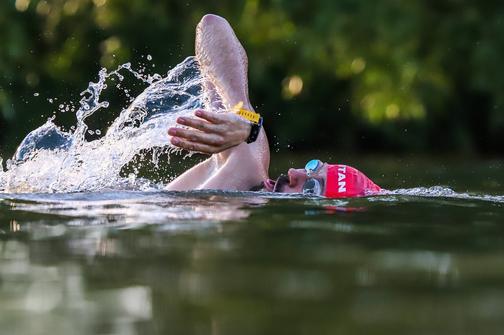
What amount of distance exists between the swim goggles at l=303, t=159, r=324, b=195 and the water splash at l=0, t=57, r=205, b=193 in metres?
0.90

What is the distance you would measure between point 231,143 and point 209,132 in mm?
215

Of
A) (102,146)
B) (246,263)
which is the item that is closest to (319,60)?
(102,146)

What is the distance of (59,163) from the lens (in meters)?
6.35

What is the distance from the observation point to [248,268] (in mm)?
3057

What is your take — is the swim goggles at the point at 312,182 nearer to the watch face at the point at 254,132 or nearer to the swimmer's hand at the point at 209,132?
the watch face at the point at 254,132

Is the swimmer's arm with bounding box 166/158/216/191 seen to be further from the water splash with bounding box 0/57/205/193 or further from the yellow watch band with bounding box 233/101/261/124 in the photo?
the yellow watch band with bounding box 233/101/261/124

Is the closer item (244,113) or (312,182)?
(244,113)

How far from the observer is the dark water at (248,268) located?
2.38 meters

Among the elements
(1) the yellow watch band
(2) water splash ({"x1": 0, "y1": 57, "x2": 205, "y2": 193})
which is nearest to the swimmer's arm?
(2) water splash ({"x1": 0, "y1": 57, "x2": 205, "y2": 193})

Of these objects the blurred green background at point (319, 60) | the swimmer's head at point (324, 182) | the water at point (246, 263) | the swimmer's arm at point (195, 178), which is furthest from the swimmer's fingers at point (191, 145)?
the blurred green background at point (319, 60)

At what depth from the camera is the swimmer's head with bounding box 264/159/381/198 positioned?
5.68 m

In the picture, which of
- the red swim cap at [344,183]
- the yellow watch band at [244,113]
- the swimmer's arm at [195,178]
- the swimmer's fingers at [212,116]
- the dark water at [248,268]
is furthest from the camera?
the swimmer's arm at [195,178]

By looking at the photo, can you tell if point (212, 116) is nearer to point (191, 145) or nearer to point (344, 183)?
point (191, 145)

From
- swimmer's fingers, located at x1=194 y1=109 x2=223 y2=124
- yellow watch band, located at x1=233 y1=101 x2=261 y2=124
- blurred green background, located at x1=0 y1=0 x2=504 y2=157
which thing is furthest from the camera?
blurred green background, located at x1=0 y1=0 x2=504 y2=157
